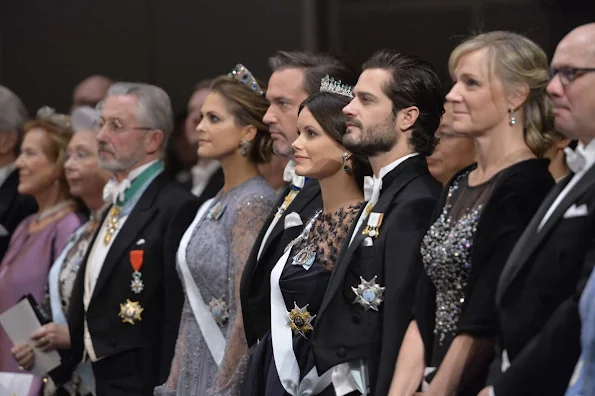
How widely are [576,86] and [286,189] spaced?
178 centimetres

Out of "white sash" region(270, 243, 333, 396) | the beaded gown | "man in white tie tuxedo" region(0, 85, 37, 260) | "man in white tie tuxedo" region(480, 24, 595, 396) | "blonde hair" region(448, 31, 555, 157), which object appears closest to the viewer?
"man in white tie tuxedo" region(480, 24, 595, 396)

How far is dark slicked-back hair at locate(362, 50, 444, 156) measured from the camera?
157 inches

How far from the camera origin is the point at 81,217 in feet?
20.7

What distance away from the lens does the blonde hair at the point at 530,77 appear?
3.52m

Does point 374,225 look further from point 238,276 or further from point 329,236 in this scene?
point 238,276

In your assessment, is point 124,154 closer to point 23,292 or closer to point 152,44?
point 23,292

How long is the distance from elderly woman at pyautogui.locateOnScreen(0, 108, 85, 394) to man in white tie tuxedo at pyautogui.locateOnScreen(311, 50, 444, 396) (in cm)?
250

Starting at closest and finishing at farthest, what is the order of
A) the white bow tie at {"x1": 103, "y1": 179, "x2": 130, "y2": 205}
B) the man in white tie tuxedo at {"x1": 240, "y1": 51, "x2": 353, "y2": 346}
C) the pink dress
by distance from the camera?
the man in white tie tuxedo at {"x1": 240, "y1": 51, "x2": 353, "y2": 346} < the white bow tie at {"x1": 103, "y1": 179, "x2": 130, "y2": 205} < the pink dress

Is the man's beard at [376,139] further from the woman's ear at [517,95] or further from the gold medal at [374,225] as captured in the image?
the woman's ear at [517,95]

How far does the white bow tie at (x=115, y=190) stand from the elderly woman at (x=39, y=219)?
553 millimetres

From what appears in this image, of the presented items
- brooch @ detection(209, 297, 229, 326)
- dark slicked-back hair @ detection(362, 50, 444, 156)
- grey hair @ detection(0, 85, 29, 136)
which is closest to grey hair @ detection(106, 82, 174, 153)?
brooch @ detection(209, 297, 229, 326)

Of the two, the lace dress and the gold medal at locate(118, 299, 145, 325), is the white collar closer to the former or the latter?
the lace dress

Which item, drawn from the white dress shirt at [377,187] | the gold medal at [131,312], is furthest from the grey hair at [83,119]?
the white dress shirt at [377,187]

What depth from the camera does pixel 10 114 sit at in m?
Answer: 7.00
